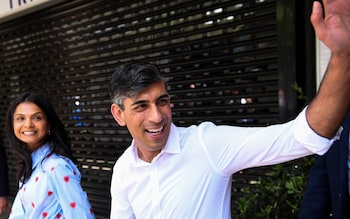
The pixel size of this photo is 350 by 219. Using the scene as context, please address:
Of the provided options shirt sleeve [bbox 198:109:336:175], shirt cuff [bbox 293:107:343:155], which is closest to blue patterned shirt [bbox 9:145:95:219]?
shirt sleeve [bbox 198:109:336:175]

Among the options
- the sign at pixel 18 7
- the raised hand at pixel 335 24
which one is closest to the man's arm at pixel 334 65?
the raised hand at pixel 335 24

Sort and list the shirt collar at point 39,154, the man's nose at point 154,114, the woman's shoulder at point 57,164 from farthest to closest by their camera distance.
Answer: the shirt collar at point 39,154 < the woman's shoulder at point 57,164 < the man's nose at point 154,114

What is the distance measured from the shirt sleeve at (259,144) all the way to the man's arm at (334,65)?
0.06 m

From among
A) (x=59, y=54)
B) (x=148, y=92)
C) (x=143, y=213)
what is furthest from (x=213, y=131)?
(x=59, y=54)

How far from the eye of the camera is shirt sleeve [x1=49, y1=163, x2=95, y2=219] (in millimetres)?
2293

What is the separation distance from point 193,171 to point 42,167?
1.28m

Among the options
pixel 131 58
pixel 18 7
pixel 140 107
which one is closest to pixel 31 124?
pixel 140 107

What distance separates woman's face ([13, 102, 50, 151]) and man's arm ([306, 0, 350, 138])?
2.06m

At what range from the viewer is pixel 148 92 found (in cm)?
164

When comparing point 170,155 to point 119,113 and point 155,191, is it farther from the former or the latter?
point 119,113

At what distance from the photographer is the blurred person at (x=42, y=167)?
91.9 inches

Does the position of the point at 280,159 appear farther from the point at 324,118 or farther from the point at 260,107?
the point at 260,107

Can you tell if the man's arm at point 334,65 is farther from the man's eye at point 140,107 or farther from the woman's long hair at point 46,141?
the woman's long hair at point 46,141

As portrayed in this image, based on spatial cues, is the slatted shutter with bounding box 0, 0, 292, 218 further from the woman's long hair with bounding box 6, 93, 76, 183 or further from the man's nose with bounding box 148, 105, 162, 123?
the man's nose with bounding box 148, 105, 162, 123
